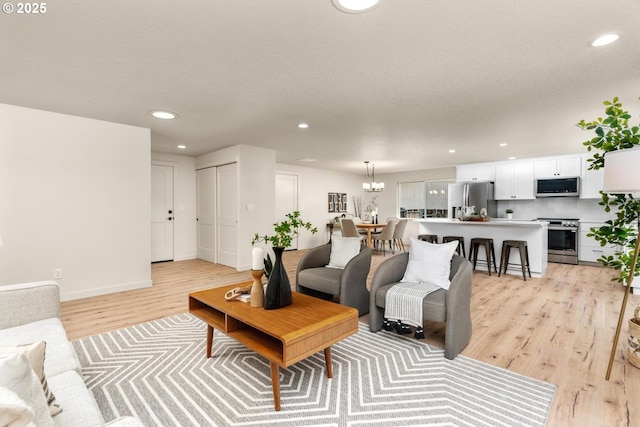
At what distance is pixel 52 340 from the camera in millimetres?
1700

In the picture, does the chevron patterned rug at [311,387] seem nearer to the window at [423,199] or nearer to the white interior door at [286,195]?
the white interior door at [286,195]

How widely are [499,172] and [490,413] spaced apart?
6619mm

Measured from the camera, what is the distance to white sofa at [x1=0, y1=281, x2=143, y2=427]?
43.9 inches

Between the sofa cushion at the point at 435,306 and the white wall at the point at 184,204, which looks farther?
the white wall at the point at 184,204

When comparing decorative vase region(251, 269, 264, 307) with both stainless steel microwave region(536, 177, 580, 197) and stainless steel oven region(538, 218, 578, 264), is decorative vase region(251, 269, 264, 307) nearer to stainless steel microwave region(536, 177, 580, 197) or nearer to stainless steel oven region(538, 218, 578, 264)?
stainless steel oven region(538, 218, 578, 264)

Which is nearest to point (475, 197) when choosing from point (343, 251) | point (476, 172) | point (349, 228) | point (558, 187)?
point (476, 172)

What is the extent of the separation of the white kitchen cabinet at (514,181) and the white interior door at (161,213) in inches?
284

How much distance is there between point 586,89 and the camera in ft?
9.54

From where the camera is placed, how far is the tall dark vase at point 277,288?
7.09 ft

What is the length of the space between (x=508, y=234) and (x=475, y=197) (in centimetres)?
215

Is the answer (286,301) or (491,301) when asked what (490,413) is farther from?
(491,301)

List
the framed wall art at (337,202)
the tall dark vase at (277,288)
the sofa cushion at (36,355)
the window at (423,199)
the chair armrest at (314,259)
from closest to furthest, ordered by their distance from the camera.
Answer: the sofa cushion at (36,355)
the tall dark vase at (277,288)
the chair armrest at (314,259)
the window at (423,199)
the framed wall art at (337,202)

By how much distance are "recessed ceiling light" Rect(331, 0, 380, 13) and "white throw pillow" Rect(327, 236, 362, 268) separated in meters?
2.30

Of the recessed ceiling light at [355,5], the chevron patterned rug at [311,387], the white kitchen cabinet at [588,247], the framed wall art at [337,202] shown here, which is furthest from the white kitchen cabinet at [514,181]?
the recessed ceiling light at [355,5]
